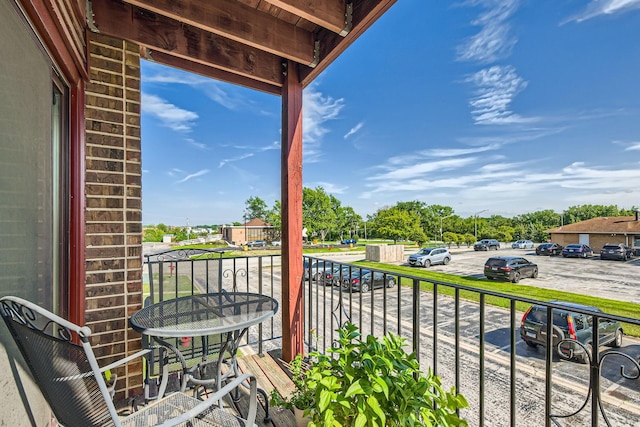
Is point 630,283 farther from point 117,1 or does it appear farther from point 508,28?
point 117,1

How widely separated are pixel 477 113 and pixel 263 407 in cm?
3428

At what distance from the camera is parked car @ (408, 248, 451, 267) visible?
65.9ft

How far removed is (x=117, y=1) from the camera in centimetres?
165

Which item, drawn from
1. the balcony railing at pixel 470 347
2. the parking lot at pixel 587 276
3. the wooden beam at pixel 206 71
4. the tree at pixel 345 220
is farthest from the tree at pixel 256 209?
the wooden beam at pixel 206 71

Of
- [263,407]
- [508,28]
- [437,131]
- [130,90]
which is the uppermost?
[508,28]

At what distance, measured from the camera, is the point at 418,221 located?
116ft

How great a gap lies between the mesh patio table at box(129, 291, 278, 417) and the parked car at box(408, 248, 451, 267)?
19.7m

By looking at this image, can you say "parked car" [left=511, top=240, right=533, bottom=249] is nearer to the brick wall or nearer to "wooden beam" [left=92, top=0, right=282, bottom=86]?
"wooden beam" [left=92, top=0, right=282, bottom=86]

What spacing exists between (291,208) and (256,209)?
38421mm

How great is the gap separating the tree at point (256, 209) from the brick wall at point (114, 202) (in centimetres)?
3782

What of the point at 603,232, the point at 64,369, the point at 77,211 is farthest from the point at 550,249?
the point at 64,369

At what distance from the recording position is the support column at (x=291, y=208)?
2.11 meters

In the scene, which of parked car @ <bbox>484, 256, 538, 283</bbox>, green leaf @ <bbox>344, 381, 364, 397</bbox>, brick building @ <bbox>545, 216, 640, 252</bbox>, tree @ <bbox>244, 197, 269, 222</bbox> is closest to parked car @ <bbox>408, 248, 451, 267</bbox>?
parked car @ <bbox>484, 256, 538, 283</bbox>

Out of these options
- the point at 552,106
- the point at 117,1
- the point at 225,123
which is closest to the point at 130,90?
the point at 117,1
